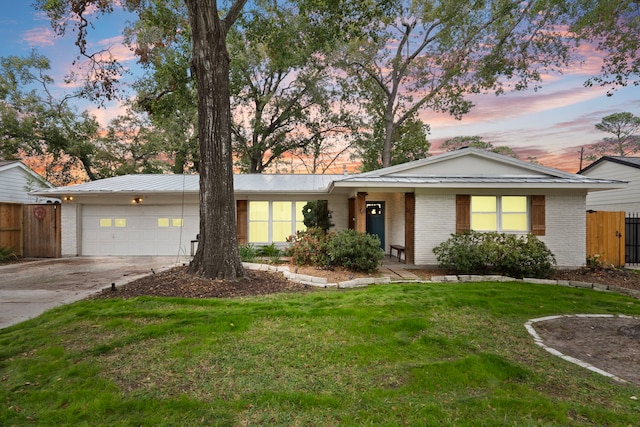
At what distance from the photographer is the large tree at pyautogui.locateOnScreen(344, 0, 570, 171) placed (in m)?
14.6

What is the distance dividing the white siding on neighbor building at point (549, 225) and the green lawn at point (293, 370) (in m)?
4.56

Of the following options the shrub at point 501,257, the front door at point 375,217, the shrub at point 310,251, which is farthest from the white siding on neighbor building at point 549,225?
the front door at point 375,217

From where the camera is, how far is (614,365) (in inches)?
133

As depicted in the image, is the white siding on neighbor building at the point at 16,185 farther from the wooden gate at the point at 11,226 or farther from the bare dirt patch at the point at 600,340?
the bare dirt patch at the point at 600,340

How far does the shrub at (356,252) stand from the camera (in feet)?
27.7

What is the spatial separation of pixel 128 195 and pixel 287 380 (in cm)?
1245

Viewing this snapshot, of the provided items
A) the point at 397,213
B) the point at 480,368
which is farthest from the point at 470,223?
the point at 480,368

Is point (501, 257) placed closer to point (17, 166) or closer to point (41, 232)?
point (41, 232)

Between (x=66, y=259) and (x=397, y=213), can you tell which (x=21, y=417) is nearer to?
(x=397, y=213)

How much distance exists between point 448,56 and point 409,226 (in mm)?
13802

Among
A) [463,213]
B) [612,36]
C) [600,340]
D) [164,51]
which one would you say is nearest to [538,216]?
[463,213]

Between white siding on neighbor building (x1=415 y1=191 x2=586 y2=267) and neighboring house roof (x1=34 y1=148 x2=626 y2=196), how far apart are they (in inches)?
24.8

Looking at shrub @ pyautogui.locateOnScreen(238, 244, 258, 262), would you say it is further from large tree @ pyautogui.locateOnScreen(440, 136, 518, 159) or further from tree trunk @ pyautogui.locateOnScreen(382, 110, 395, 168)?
large tree @ pyautogui.locateOnScreen(440, 136, 518, 159)

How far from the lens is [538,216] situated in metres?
9.78
